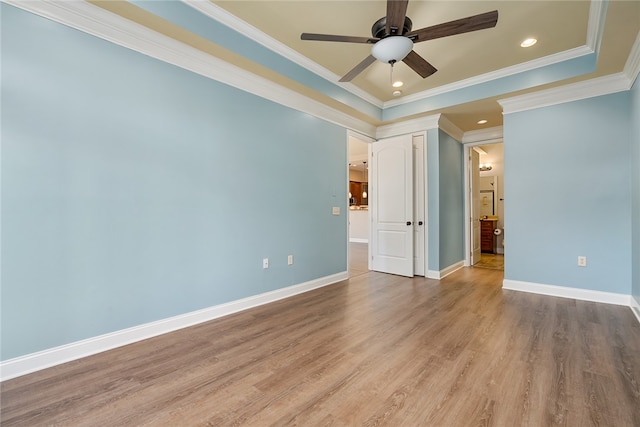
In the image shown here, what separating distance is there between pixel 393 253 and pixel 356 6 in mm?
3628

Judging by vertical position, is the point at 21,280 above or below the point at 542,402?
above

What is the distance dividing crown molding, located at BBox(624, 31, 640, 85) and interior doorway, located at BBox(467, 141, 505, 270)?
2.14 meters

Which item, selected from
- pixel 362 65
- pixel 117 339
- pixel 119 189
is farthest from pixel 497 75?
pixel 117 339

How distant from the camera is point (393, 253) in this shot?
4879 millimetres

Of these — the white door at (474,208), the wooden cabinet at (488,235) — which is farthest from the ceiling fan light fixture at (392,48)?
the wooden cabinet at (488,235)

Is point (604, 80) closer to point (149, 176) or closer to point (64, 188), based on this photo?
point (149, 176)

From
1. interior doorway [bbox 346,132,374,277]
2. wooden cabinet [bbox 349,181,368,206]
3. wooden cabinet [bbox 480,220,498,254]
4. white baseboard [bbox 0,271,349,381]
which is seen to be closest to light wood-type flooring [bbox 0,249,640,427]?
white baseboard [bbox 0,271,349,381]

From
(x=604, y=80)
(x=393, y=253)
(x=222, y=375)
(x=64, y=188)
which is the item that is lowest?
(x=222, y=375)

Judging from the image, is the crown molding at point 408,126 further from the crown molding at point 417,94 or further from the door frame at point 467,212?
the door frame at point 467,212

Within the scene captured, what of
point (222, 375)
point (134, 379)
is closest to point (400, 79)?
point (222, 375)

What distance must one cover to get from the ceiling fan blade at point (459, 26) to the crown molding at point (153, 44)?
5.85ft

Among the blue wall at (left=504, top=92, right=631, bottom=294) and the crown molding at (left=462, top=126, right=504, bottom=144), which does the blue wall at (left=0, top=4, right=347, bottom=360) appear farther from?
the crown molding at (left=462, top=126, right=504, bottom=144)

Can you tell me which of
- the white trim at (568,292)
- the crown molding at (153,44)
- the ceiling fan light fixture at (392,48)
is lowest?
the white trim at (568,292)

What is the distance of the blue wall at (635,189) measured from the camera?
2.81 metres
